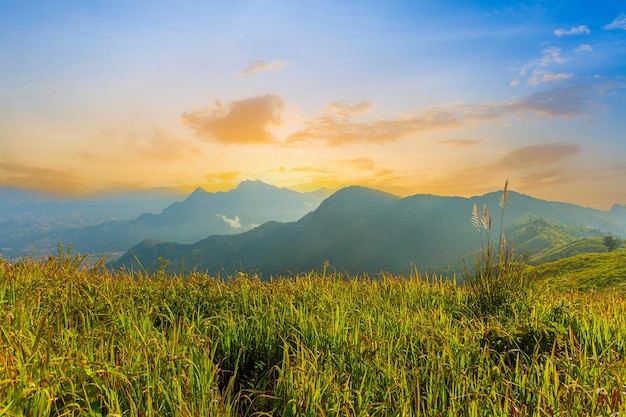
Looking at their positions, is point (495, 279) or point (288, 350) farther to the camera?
point (495, 279)

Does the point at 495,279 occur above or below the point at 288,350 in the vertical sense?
above

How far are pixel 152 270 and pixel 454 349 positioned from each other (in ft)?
25.0

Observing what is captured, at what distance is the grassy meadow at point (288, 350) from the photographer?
13.5ft

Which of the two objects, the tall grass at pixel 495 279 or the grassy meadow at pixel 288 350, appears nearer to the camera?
the grassy meadow at pixel 288 350

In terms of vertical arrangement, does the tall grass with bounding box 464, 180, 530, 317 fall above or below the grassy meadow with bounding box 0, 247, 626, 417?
above

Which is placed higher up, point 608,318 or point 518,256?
point 518,256

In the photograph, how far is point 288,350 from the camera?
19.4 ft

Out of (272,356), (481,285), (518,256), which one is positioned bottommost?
(272,356)

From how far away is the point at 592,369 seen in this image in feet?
16.8

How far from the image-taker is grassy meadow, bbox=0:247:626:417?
4.11 meters

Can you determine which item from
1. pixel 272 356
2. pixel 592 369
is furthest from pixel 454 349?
pixel 272 356

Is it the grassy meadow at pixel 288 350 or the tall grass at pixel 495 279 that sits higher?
the tall grass at pixel 495 279

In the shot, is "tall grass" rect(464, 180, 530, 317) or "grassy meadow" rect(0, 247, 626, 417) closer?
"grassy meadow" rect(0, 247, 626, 417)

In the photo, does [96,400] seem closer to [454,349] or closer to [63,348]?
[63,348]
